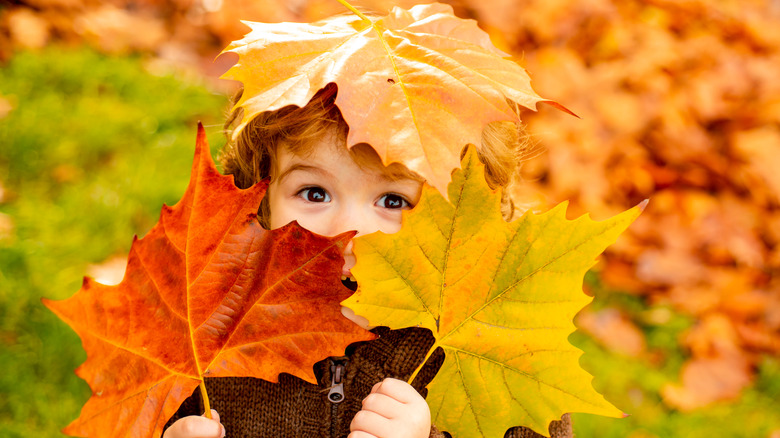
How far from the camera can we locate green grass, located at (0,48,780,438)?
1523 mm

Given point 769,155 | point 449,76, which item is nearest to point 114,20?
point 449,76

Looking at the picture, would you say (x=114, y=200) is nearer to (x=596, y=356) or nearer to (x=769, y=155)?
(x=596, y=356)

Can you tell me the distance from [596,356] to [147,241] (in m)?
1.52

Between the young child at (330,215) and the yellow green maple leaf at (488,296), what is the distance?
13 centimetres

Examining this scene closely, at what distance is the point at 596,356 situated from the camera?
1.88 metres

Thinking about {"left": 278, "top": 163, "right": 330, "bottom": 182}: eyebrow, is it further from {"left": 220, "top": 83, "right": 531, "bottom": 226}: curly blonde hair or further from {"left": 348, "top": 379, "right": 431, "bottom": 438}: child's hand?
{"left": 348, "top": 379, "right": 431, "bottom": 438}: child's hand

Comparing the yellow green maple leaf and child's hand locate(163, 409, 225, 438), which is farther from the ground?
the yellow green maple leaf

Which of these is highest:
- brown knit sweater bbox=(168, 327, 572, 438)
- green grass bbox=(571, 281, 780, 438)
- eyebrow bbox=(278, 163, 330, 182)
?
eyebrow bbox=(278, 163, 330, 182)

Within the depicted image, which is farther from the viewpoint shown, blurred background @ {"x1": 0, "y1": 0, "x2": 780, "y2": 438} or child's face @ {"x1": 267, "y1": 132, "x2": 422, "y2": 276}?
blurred background @ {"x1": 0, "y1": 0, "x2": 780, "y2": 438}

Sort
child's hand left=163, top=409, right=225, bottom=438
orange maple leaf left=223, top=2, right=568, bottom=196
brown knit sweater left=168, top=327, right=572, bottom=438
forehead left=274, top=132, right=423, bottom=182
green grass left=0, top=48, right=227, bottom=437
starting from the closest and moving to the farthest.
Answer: orange maple leaf left=223, top=2, right=568, bottom=196, child's hand left=163, top=409, right=225, bottom=438, forehead left=274, top=132, right=423, bottom=182, brown knit sweater left=168, top=327, right=572, bottom=438, green grass left=0, top=48, right=227, bottom=437

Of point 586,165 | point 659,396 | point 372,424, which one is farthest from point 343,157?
point 586,165

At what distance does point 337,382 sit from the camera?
1012 millimetres

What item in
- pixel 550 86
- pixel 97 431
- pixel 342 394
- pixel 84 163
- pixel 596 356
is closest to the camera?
pixel 97 431

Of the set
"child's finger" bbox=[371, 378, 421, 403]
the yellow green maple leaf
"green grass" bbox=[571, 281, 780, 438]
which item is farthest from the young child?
"green grass" bbox=[571, 281, 780, 438]
